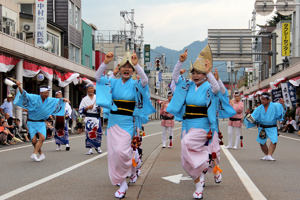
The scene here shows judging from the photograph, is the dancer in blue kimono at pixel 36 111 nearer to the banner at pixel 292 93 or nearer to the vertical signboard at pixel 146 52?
the banner at pixel 292 93

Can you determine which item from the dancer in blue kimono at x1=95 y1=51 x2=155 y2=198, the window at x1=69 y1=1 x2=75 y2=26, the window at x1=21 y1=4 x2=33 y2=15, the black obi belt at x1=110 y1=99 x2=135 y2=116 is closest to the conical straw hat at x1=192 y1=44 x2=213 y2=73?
the dancer in blue kimono at x1=95 y1=51 x2=155 y2=198

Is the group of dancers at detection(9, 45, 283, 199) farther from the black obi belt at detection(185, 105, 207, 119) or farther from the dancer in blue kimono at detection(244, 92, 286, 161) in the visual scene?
the dancer in blue kimono at detection(244, 92, 286, 161)

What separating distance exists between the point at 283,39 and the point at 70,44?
18197 mm

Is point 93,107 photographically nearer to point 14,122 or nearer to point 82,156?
point 82,156

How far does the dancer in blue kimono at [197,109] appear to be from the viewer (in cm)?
661

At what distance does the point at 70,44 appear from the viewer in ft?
121

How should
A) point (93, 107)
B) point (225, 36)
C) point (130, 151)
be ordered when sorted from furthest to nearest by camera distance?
point (225, 36)
point (93, 107)
point (130, 151)

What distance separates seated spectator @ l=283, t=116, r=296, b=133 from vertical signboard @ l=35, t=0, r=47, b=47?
49.8ft

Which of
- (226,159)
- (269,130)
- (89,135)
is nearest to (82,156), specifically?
(89,135)

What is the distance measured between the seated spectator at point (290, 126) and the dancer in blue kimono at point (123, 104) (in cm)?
2138

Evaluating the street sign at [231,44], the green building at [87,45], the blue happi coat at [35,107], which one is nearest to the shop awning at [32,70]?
the blue happi coat at [35,107]

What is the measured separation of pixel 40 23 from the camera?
1023 inches

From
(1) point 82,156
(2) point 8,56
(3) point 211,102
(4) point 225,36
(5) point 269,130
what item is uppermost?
(4) point 225,36

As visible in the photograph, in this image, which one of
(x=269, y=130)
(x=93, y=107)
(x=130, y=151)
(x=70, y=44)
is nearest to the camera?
(x=130, y=151)
